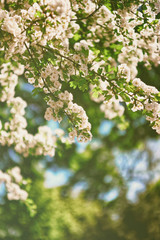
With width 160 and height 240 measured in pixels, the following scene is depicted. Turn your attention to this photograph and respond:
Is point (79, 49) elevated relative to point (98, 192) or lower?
lower

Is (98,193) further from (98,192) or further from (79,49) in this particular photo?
(79,49)

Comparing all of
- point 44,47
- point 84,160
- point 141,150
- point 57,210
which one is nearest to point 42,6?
point 44,47

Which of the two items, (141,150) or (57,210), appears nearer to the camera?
(141,150)

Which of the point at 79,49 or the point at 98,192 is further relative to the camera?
the point at 98,192

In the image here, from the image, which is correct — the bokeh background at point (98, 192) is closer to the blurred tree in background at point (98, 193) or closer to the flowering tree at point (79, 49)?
the blurred tree in background at point (98, 193)

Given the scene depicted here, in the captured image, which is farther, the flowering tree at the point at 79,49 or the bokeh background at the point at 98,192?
the bokeh background at the point at 98,192

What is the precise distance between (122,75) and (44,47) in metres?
1.00

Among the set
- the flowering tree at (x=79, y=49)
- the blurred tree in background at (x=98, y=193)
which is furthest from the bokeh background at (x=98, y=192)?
the flowering tree at (x=79, y=49)

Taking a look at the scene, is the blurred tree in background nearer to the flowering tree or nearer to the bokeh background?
the bokeh background

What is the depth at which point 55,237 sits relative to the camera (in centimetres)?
1227

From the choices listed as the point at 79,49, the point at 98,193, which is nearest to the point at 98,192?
the point at 98,193

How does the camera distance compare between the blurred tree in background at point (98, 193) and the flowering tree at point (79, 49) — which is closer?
the flowering tree at point (79, 49)

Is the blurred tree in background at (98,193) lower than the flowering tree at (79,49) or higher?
higher

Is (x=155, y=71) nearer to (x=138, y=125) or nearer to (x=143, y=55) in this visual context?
(x=138, y=125)
